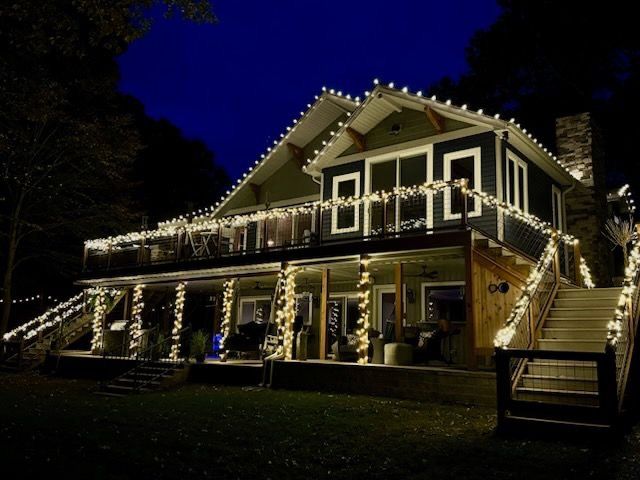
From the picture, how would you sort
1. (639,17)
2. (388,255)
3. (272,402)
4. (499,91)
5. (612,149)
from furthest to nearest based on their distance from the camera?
(499,91)
(612,149)
(639,17)
(388,255)
(272,402)

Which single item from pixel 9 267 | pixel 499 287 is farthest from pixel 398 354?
pixel 9 267

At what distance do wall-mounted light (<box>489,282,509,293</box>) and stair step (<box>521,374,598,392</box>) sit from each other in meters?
3.74

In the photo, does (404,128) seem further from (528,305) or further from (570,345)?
(570,345)

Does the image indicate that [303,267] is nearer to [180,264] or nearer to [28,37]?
[180,264]

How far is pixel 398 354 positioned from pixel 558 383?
4101 mm

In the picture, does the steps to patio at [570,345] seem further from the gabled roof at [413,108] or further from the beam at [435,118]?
the beam at [435,118]

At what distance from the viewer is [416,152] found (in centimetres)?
1570

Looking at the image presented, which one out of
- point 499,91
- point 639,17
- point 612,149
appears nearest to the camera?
point 639,17

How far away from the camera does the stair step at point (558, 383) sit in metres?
8.62

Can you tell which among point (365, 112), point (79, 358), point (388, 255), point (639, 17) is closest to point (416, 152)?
point (365, 112)

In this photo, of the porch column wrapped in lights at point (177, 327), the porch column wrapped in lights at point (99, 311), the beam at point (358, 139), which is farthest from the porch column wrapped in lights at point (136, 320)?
the beam at point (358, 139)

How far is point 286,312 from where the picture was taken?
47.1 ft

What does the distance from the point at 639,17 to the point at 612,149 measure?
19.2ft

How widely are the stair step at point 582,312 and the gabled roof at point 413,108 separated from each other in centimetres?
469
